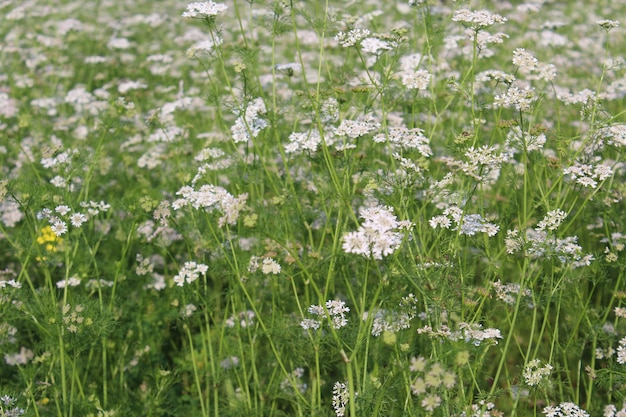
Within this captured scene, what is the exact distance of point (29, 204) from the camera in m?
3.10

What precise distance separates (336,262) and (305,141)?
69cm

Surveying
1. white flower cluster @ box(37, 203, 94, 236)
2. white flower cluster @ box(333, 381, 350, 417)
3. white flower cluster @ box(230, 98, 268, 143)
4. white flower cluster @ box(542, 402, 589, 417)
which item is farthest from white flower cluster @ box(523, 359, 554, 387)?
white flower cluster @ box(37, 203, 94, 236)

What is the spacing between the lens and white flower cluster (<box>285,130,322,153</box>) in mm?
3201

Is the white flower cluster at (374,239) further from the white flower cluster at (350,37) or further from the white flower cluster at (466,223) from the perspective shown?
the white flower cluster at (350,37)

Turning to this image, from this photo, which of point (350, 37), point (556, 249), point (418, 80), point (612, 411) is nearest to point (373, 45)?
point (350, 37)

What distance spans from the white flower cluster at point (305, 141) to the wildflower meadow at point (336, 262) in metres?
0.02

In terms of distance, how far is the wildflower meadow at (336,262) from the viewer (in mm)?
2803

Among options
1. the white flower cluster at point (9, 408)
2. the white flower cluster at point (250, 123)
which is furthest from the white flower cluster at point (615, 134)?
the white flower cluster at point (9, 408)

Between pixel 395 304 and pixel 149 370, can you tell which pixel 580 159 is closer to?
pixel 395 304

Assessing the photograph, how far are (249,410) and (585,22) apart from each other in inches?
330

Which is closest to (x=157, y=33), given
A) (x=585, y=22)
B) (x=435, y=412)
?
(x=585, y=22)

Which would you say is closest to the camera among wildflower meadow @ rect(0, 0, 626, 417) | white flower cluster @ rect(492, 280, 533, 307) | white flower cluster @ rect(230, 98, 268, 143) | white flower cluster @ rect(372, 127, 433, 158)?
wildflower meadow @ rect(0, 0, 626, 417)

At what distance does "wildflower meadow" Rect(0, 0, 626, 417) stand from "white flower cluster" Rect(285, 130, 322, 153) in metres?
0.02

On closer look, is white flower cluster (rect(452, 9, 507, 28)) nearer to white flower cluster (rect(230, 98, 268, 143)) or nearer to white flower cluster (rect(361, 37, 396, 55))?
white flower cluster (rect(361, 37, 396, 55))
